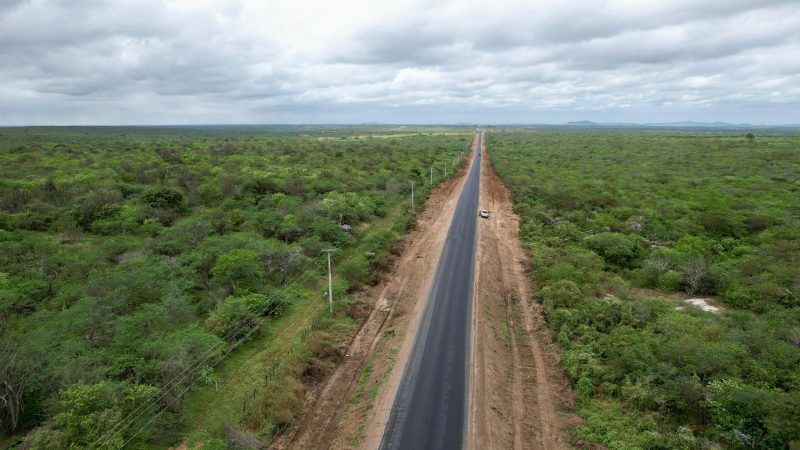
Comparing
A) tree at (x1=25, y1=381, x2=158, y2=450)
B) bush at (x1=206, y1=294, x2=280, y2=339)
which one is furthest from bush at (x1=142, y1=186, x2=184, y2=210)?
tree at (x1=25, y1=381, x2=158, y2=450)

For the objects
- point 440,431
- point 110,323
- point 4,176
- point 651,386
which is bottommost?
point 440,431

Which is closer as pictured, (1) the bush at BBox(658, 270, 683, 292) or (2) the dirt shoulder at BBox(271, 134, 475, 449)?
(2) the dirt shoulder at BBox(271, 134, 475, 449)

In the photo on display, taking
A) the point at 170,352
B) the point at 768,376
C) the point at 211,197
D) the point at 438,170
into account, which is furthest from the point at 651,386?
the point at 438,170

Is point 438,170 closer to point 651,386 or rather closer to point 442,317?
point 442,317

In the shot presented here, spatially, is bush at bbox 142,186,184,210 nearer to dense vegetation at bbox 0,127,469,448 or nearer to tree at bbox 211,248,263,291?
dense vegetation at bbox 0,127,469,448

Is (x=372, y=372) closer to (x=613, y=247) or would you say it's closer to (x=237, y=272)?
(x=237, y=272)
